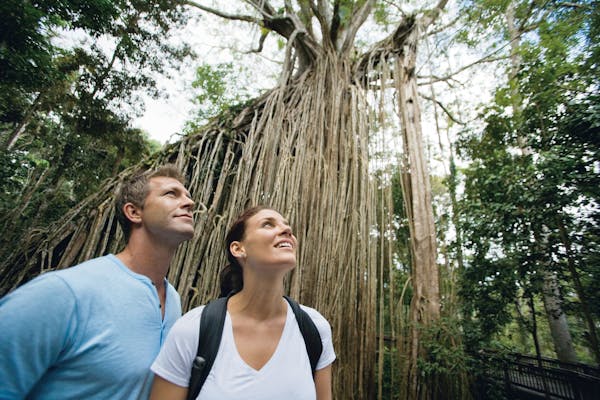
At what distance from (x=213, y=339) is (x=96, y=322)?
0.35m

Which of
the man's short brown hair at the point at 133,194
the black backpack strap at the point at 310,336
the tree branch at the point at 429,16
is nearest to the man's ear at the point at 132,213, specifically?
the man's short brown hair at the point at 133,194

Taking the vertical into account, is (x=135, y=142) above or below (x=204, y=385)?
above

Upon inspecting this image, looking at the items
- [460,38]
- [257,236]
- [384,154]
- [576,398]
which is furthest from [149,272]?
[460,38]

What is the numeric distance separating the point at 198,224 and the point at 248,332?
1702mm

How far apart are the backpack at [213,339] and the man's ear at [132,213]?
499mm

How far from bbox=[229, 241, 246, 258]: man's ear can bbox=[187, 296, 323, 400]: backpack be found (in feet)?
0.65

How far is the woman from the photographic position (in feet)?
2.66

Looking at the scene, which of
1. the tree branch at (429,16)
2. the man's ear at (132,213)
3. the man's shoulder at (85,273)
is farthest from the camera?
the tree branch at (429,16)

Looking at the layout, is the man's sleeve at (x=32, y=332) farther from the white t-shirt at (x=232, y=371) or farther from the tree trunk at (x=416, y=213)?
the tree trunk at (x=416, y=213)

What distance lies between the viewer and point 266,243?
1.09 meters

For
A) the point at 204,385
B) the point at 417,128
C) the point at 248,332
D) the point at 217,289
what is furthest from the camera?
the point at 417,128

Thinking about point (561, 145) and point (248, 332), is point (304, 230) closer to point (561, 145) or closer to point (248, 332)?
point (248, 332)

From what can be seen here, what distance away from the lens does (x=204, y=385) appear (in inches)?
32.0

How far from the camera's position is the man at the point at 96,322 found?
655 millimetres
